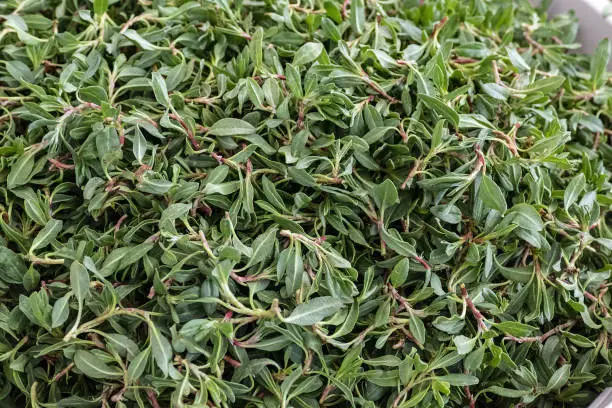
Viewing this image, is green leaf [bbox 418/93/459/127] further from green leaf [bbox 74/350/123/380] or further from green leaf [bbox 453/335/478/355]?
green leaf [bbox 74/350/123/380]

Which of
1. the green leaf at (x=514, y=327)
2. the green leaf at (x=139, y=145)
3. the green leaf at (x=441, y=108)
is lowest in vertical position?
the green leaf at (x=139, y=145)

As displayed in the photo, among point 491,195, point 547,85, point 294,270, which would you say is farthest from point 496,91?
point 294,270

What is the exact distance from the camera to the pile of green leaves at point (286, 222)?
2.79 feet

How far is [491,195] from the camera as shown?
91cm

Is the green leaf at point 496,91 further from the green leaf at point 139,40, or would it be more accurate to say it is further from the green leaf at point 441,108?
the green leaf at point 139,40

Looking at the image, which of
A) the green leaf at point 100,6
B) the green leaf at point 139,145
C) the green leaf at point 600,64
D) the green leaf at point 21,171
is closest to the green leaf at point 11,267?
the green leaf at point 21,171

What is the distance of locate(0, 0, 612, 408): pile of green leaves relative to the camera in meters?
0.85

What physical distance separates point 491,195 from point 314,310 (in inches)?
12.4

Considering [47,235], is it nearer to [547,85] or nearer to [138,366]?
[138,366]

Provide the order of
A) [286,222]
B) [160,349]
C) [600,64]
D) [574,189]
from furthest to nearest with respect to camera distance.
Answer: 1. [600,64]
2. [574,189]
3. [286,222]
4. [160,349]

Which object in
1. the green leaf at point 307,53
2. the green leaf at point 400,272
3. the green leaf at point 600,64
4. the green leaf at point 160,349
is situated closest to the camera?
the green leaf at point 160,349

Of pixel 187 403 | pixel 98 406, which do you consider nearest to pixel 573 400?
pixel 187 403

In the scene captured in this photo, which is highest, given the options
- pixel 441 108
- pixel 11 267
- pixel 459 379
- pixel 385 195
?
pixel 441 108

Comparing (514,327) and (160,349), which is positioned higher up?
(514,327)
